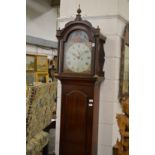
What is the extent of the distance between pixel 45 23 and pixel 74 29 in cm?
317

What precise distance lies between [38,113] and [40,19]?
2.99 meters

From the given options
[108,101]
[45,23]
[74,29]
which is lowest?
[108,101]

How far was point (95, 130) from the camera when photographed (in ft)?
8.15

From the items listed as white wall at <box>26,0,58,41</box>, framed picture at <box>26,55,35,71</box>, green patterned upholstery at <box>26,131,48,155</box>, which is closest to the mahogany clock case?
green patterned upholstery at <box>26,131,48,155</box>

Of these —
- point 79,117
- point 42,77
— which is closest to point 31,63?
point 42,77

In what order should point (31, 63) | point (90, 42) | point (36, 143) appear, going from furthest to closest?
1. point (31, 63)
2. point (36, 143)
3. point (90, 42)

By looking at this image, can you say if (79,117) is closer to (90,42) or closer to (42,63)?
(90,42)

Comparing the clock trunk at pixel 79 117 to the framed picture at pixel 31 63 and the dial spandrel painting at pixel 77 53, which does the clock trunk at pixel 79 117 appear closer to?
the dial spandrel painting at pixel 77 53

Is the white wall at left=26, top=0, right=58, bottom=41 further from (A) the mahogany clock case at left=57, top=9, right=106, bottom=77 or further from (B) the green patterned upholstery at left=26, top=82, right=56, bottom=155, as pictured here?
(A) the mahogany clock case at left=57, top=9, right=106, bottom=77

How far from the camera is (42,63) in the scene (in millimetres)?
5445

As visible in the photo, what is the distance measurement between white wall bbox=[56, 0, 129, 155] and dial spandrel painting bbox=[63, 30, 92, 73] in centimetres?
24
